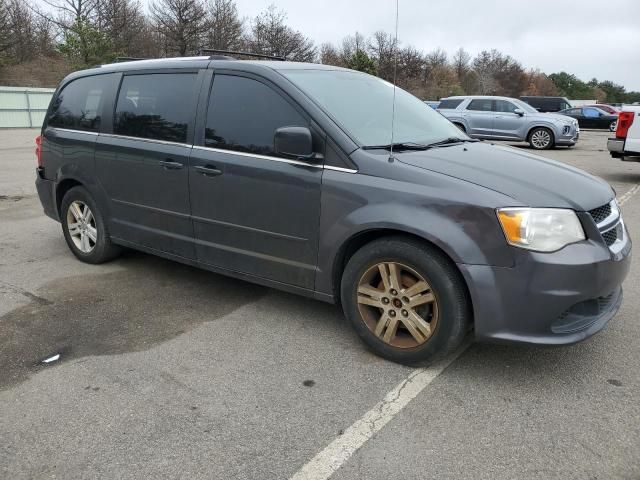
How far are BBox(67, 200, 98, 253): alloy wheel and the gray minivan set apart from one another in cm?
22

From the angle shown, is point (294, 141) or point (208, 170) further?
point (208, 170)

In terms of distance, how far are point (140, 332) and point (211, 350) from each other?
1.95ft

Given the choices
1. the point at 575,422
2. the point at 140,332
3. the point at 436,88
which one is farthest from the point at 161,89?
the point at 436,88

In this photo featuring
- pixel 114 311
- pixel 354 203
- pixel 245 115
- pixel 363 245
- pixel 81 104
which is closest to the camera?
pixel 354 203

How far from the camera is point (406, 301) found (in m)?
3.20

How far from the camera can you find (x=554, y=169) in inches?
139

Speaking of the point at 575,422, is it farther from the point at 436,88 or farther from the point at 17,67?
the point at 436,88

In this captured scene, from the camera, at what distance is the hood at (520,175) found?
2998 millimetres

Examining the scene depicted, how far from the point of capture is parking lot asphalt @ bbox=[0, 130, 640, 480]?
96.6 inches

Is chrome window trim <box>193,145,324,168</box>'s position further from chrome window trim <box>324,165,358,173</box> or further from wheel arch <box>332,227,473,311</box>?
wheel arch <box>332,227,473,311</box>

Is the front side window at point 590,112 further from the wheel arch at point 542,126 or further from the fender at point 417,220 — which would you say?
the fender at point 417,220

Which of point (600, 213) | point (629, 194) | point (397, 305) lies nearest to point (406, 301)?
point (397, 305)

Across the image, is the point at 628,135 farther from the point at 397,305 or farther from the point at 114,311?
the point at 114,311

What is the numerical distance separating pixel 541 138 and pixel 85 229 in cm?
1568
